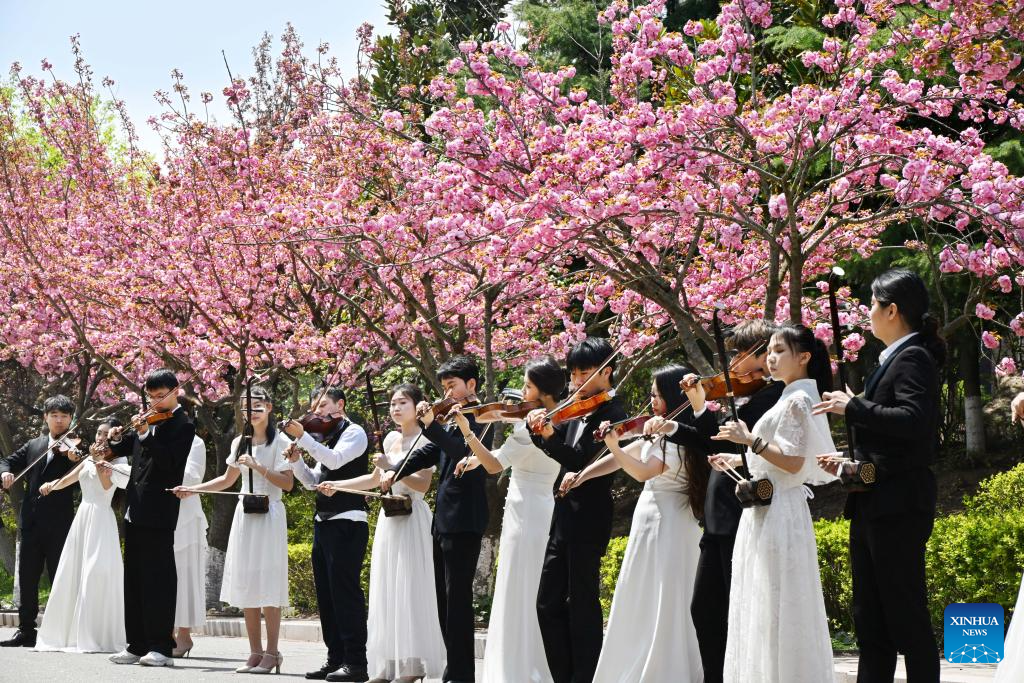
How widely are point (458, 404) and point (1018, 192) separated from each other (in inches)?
205

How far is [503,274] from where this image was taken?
12.5 m

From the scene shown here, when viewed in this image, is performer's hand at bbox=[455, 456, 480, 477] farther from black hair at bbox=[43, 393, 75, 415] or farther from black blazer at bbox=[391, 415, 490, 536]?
black hair at bbox=[43, 393, 75, 415]

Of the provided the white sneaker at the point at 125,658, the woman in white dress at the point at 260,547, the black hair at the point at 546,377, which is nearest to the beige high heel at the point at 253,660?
the woman in white dress at the point at 260,547

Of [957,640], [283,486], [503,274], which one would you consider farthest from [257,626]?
[957,640]

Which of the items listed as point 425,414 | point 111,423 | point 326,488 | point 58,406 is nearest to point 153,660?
point 326,488

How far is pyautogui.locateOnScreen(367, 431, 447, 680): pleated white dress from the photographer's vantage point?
890 centimetres

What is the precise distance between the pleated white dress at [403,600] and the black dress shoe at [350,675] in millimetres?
477

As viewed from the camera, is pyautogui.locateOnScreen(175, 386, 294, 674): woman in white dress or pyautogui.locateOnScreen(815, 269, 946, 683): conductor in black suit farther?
pyautogui.locateOnScreen(175, 386, 294, 674): woman in white dress

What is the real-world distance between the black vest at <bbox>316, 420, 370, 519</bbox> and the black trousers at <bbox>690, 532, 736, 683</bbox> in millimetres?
3580

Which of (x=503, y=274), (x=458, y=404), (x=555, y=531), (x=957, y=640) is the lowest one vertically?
(x=957, y=640)

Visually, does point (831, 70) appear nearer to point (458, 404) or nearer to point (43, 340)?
point (458, 404)

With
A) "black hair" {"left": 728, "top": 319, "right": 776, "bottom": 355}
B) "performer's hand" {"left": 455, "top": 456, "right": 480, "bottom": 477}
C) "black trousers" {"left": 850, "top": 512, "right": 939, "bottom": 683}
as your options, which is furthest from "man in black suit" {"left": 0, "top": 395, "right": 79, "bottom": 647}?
"black trousers" {"left": 850, "top": 512, "right": 939, "bottom": 683}

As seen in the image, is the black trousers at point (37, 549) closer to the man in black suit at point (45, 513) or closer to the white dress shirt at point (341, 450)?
the man in black suit at point (45, 513)

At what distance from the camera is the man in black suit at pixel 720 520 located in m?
6.57
